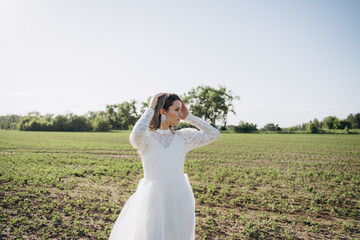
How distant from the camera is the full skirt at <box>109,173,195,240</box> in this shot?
7.16 feet

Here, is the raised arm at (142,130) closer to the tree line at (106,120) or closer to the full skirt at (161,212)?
the full skirt at (161,212)

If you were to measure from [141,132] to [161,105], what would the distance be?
38cm

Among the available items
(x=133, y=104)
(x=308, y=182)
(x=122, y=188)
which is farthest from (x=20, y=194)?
(x=133, y=104)

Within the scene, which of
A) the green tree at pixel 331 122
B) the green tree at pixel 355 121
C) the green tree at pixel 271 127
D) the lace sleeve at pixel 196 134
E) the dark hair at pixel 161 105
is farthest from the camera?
the green tree at pixel 355 121

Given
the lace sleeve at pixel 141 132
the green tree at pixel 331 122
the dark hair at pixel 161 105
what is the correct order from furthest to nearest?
the green tree at pixel 331 122, the dark hair at pixel 161 105, the lace sleeve at pixel 141 132

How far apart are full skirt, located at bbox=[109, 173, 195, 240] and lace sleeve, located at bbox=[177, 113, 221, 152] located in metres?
0.40

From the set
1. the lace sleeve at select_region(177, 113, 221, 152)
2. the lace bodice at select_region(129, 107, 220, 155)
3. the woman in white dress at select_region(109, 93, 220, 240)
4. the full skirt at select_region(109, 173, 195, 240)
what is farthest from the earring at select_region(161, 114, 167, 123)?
the full skirt at select_region(109, 173, 195, 240)

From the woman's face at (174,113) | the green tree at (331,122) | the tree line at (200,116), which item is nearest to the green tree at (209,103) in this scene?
the tree line at (200,116)

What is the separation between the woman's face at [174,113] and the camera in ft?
7.94

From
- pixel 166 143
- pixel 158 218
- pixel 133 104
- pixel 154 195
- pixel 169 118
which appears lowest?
pixel 158 218

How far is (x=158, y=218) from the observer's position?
2191 millimetres

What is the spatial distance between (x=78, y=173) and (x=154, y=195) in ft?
30.3

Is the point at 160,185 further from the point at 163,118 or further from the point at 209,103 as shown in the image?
the point at 209,103

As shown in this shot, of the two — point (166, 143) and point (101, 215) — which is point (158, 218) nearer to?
point (166, 143)
